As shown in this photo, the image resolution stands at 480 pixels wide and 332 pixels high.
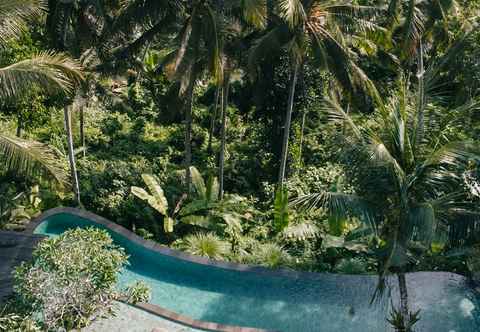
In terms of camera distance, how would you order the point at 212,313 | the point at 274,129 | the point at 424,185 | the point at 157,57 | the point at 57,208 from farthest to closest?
the point at 157,57 < the point at 274,129 < the point at 57,208 < the point at 212,313 < the point at 424,185

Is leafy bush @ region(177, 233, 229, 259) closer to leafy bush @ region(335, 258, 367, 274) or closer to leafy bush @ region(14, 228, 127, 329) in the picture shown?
leafy bush @ region(335, 258, 367, 274)

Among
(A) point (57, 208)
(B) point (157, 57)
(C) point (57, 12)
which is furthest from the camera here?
(B) point (157, 57)

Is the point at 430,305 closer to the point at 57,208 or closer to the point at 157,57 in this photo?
the point at 57,208

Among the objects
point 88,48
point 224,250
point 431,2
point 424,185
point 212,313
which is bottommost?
point 212,313

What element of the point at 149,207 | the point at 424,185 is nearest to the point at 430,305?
the point at 424,185

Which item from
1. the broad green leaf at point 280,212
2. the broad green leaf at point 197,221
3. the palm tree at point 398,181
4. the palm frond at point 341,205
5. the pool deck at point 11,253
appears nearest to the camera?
the palm tree at point 398,181

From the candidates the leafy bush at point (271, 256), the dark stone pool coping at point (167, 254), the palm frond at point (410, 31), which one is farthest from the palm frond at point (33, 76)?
the palm frond at point (410, 31)

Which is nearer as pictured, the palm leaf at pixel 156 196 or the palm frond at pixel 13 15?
the palm frond at pixel 13 15

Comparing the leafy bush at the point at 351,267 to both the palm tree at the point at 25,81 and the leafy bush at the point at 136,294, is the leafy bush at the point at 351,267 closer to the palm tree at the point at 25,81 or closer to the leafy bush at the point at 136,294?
the leafy bush at the point at 136,294
